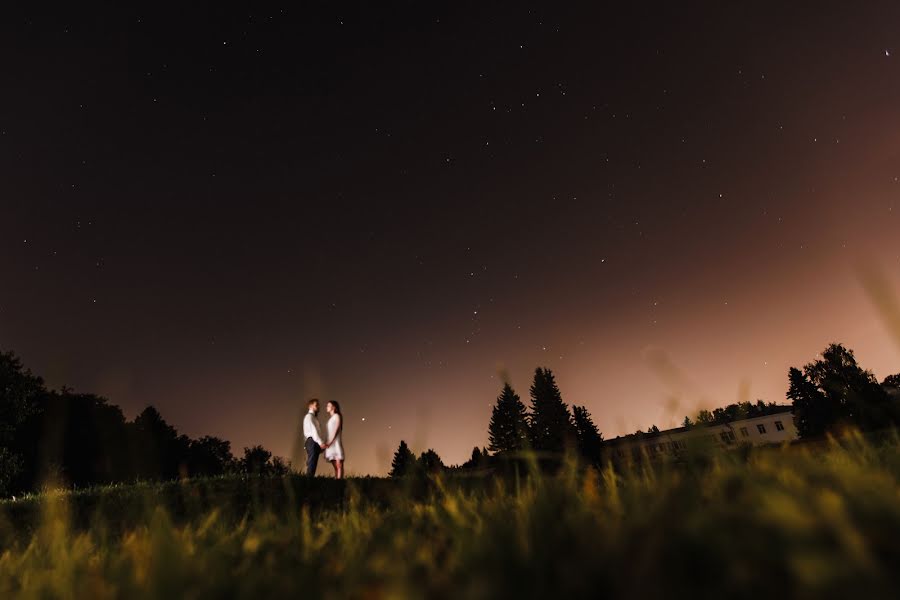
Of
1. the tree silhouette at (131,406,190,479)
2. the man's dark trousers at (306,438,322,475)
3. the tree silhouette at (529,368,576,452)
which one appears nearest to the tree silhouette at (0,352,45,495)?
the tree silhouette at (131,406,190,479)

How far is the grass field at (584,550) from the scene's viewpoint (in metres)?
0.93

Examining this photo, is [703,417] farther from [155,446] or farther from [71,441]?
[155,446]

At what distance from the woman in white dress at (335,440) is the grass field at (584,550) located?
41.6ft

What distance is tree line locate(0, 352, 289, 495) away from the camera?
30.6 metres

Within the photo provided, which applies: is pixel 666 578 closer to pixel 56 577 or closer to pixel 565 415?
pixel 56 577

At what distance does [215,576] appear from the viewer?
1681 millimetres

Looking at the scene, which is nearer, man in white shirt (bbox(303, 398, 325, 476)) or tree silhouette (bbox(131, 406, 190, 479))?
man in white shirt (bbox(303, 398, 325, 476))

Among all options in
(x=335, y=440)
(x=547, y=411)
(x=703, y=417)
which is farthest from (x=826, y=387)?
(x=703, y=417)

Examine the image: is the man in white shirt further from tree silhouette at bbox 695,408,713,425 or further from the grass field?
tree silhouette at bbox 695,408,713,425

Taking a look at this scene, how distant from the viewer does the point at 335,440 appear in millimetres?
15492

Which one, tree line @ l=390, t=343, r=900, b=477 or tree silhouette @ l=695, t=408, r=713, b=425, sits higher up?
tree line @ l=390, t=343, r=900, b=477

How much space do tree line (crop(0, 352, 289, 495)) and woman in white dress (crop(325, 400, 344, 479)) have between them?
2.17 m

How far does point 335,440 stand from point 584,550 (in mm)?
15191

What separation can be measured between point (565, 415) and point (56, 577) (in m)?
102
